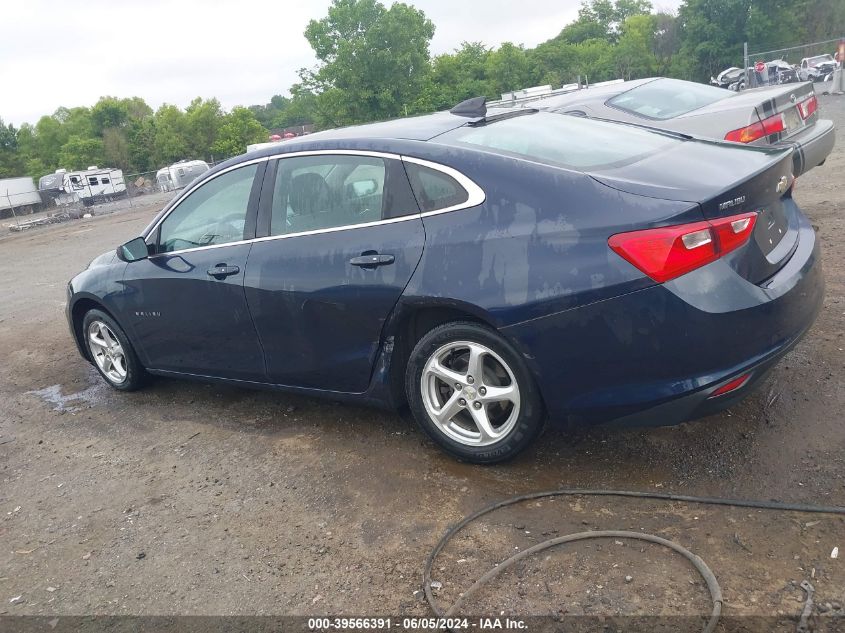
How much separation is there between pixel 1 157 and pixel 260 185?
83.3 meters

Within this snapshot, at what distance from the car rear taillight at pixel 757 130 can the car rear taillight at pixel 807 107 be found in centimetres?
59

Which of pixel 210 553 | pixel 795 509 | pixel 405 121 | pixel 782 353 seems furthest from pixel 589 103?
pixel 210 553

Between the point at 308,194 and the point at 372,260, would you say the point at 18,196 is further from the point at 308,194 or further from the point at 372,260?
the point at 372,260

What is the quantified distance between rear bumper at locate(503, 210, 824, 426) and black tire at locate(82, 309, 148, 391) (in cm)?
329

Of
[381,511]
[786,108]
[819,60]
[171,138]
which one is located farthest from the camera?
[171,138]

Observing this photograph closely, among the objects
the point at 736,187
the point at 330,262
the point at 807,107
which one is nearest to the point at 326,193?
the point at 330,262

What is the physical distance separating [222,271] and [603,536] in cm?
264

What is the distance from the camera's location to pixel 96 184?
45812 mm

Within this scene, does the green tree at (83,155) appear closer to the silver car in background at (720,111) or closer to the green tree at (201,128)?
the green tree at (201,128)

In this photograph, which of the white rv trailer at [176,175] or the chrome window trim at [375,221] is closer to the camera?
the chrome window trim at [375,221]

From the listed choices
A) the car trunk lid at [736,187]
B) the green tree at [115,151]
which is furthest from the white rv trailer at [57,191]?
the car trunk lid at [736,187]

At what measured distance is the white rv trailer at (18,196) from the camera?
4256 cm

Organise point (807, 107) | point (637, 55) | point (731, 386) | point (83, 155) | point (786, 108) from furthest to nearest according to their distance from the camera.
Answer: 1. point (83, 155)
2. point (637, 55)
3. point (807, 107)
4. point (786, 108)
5. point (731, 386)

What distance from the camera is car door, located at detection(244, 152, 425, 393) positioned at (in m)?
3.65
